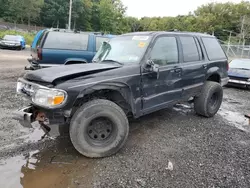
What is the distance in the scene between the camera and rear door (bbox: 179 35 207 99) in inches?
177

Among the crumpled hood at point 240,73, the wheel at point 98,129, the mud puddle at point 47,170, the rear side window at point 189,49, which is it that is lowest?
the mud puddle at point 47,170

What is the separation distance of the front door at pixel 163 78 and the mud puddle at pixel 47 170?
1388 mm

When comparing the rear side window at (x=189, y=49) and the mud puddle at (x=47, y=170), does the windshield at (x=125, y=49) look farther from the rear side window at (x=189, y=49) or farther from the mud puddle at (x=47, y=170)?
the mud puddle at (x=47, y=170)

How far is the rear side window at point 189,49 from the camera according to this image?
14.9ft

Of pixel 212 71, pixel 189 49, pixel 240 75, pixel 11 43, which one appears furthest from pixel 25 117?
pixel 11 43

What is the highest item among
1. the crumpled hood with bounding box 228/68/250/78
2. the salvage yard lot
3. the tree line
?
the tree line

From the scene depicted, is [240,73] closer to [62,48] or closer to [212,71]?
[212,71]

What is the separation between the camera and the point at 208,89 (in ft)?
16.7

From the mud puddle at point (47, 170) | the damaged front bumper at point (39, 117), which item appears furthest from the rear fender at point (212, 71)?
the damaged front bumper at point (39, 117)

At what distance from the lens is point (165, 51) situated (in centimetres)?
412

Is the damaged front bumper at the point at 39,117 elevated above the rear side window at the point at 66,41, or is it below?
below

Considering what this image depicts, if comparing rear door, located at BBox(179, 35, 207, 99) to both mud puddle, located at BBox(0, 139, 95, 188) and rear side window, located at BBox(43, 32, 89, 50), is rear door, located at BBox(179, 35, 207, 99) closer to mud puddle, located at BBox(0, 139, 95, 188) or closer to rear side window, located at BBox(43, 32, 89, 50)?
mud puddle, located at BBox(0, 139, 95, 188)

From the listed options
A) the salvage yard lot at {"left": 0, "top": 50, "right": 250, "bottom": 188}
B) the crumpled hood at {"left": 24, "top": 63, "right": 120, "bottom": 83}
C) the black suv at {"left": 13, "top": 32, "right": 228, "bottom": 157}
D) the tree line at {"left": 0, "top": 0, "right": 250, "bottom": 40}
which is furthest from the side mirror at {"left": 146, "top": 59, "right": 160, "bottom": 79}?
the tree line at {"left": 0, "top": 0, "right": 250, "bottom": 40}

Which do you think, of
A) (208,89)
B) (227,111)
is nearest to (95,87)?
(208,89)
